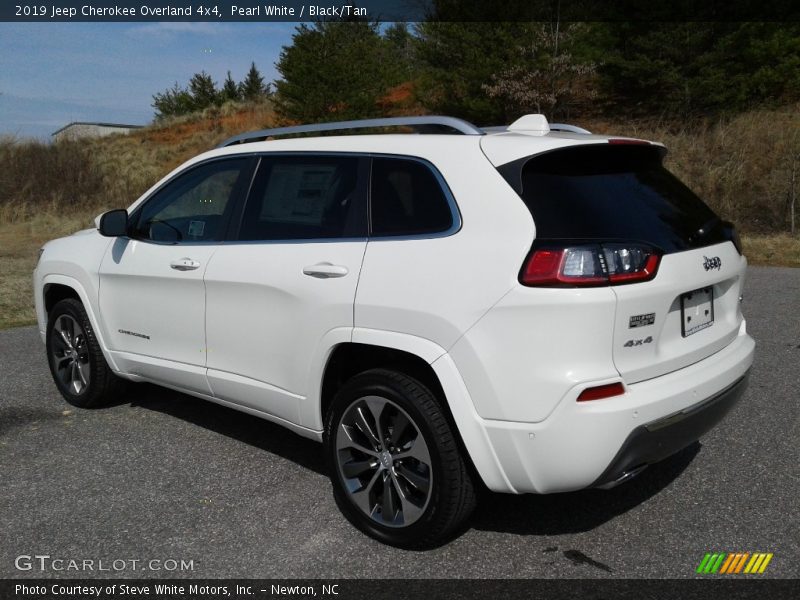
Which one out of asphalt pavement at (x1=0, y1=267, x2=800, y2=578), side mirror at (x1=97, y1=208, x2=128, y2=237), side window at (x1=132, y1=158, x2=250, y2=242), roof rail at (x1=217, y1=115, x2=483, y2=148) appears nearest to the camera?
asphalt pavement at (x1=0, y1=267, x2=800, y2=578)

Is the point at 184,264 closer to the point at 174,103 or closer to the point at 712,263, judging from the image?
the point at 712,263

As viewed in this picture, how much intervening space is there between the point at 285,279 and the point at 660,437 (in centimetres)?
183

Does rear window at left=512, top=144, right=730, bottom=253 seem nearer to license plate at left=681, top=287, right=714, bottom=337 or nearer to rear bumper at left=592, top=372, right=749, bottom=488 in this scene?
license plate at left=681, top=287, right=714, bottom=337

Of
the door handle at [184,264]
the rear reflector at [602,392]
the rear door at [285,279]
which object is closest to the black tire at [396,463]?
the rear door at [285,279]

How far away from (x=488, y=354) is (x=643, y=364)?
1.99 ft

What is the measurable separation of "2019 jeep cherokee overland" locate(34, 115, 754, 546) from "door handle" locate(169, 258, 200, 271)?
0.01m

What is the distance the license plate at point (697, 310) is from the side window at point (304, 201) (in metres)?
1.43

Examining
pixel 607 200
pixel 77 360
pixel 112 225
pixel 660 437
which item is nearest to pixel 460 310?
pixel 607 200

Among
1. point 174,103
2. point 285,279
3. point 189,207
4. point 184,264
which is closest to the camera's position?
point 285,279

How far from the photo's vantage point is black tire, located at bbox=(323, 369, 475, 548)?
3.12 meters

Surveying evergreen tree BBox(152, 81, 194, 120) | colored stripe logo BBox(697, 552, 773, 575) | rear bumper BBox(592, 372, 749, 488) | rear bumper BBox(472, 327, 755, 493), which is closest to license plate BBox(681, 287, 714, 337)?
rear bumper BBox(472, 327, 755, 493)

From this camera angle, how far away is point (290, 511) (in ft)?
12.3

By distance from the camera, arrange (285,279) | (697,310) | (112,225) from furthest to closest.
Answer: (112,225) < (285,279) < (697,310)
